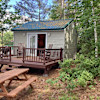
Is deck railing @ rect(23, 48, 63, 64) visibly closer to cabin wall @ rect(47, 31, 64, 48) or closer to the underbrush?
cabin wall @ rect(47, 31, 64, 48)

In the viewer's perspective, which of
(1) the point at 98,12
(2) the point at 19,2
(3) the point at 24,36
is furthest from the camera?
(2) the point at 19,2

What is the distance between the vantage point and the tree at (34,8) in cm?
1812

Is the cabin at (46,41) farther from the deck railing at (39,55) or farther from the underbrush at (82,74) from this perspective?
→ the underbrush at (82,74)

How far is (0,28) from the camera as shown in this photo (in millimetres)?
9109

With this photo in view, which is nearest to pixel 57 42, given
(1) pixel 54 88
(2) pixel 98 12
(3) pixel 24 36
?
(3) pixel 24 36

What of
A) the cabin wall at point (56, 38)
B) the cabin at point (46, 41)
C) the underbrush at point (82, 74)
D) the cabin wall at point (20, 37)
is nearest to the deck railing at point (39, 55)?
the cabin at point (46, 41)

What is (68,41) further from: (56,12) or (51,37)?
(56,12)

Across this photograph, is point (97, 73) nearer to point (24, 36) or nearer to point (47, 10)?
point (24, 36)

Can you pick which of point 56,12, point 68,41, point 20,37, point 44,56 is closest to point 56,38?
point 68,41

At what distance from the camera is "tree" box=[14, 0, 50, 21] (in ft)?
59.5

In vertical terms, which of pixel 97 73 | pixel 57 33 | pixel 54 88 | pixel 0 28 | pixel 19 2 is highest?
pixel 19 2

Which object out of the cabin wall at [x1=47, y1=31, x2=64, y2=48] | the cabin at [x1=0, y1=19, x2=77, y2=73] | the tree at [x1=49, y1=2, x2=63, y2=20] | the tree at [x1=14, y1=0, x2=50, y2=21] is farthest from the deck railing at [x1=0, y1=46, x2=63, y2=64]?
the tree at [x1=14, y1=0, x2=50, y2=21]

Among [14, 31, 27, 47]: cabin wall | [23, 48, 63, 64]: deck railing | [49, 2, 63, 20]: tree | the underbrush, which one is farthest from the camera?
[49, 2, 63, 20]: tree

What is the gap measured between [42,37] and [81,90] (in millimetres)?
6265
